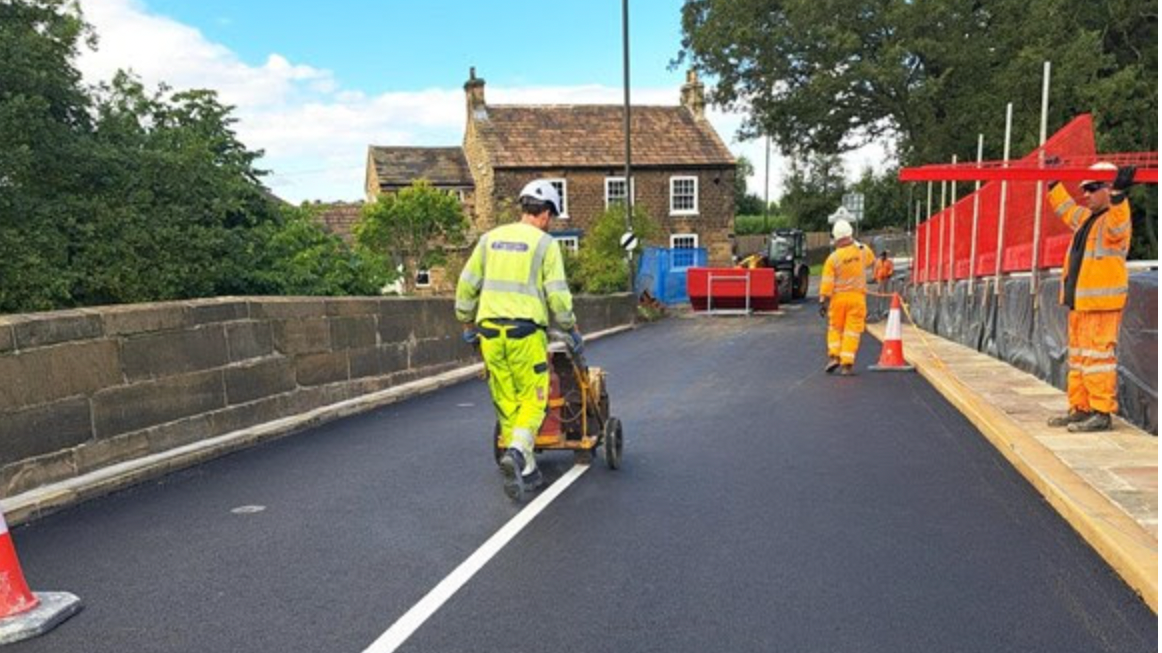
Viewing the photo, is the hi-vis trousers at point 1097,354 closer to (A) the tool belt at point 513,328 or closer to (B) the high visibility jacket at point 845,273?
→ (A) the tool belt at point 513,328

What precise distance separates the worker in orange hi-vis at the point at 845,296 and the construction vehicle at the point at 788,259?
1678 centimetres

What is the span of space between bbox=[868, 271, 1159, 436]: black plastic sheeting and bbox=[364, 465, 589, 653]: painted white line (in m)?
4.38

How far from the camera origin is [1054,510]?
459cm

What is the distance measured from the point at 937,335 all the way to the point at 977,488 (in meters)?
10.6

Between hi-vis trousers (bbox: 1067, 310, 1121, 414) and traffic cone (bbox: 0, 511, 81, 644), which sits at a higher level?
hi-vis trousers (bbox: 1067, 310, 1121, 414)

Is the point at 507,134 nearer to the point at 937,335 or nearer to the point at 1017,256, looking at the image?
the point at 937,335

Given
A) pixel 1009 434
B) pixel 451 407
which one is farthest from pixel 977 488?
pixel 451 407

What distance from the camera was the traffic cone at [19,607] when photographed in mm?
3230

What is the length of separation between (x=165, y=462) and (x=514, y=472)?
2.74 meters

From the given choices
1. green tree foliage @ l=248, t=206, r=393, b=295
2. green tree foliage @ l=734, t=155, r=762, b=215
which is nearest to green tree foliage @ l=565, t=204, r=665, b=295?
green tree foliage @ l=248, t=206, r=393, b=295

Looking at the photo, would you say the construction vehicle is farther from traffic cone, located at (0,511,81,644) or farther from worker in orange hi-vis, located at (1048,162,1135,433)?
traffic cone, located at (0,511,81,644)

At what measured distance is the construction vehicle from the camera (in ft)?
90.1

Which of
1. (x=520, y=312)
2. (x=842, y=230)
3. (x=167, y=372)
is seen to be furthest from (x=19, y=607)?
(x=842, y=230)

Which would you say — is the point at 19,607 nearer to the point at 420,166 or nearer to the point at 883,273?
the point at 883,273
